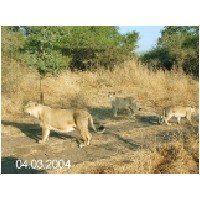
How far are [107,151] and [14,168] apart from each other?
2403 mm

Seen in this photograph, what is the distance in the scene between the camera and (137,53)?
24.8m

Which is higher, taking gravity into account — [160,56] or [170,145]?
[160,56]

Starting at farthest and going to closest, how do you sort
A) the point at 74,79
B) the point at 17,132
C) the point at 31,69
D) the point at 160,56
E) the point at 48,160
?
the point at 160,56
the point at 74,79
the point at 31,69
the point at 17,132
the point at 48,160

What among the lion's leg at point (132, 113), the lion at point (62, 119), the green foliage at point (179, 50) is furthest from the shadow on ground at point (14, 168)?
the green foliage at point (179, 50)

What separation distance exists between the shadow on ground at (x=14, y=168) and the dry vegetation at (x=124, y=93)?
877 millimetres

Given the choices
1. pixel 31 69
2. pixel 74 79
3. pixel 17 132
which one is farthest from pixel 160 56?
pixel 17 132

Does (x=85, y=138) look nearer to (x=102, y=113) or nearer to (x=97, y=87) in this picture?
(x=102, y=113)

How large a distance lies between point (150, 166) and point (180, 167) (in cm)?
64

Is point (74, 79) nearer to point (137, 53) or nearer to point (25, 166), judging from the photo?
point (137, 53)

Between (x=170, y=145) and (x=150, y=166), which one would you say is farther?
(x=170, y=145)

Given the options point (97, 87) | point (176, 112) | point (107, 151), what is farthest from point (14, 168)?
point (97, 87)
